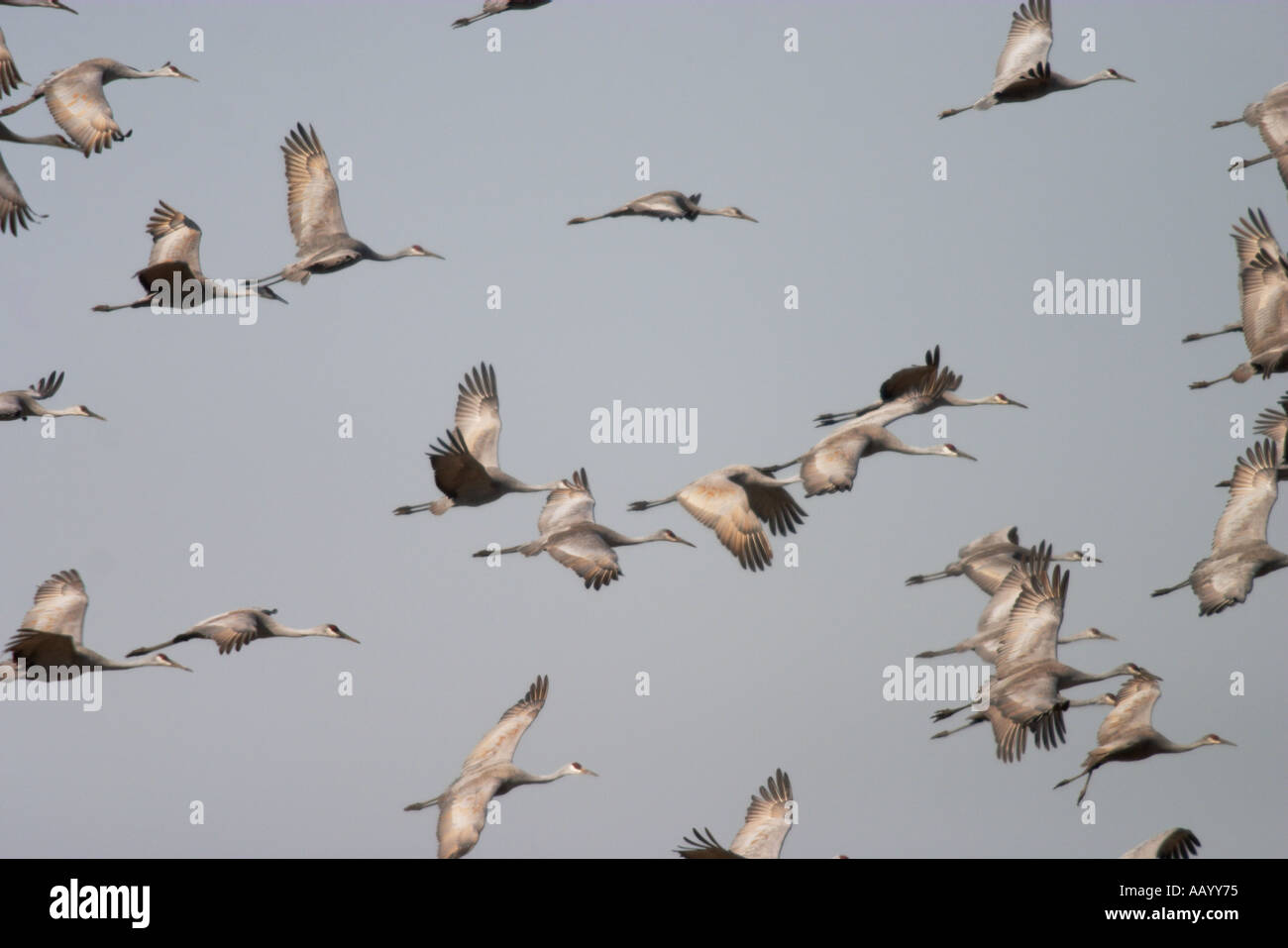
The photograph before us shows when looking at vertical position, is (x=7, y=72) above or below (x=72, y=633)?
above

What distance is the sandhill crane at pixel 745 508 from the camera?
3150 centimetres

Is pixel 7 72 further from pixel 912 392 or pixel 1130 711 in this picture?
pixel 1130 711

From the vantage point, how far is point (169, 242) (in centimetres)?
3581

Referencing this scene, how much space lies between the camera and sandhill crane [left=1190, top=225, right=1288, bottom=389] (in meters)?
35.3

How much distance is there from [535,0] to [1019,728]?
13.6 m

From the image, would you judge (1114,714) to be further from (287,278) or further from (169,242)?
(169,242)

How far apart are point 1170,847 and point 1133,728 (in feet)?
9.26

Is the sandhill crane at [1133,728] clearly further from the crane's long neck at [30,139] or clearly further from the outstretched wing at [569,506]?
the crane's long neck at [30,139]

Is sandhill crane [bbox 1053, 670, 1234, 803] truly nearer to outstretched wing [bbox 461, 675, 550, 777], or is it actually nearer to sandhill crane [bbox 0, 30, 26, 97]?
outstretched wing [bbox 461, 675, 550, 777]

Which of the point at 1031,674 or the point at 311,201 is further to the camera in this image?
the point at 311,201

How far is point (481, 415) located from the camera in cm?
3556

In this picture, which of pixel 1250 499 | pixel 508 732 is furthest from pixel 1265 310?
pixel 508 732

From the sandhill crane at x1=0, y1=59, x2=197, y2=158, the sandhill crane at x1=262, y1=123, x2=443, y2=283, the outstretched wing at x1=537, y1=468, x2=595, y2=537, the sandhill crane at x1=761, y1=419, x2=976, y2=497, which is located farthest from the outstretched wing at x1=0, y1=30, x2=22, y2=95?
the sandhill crane at x1=761, y1=419, x2=976, y2=497
